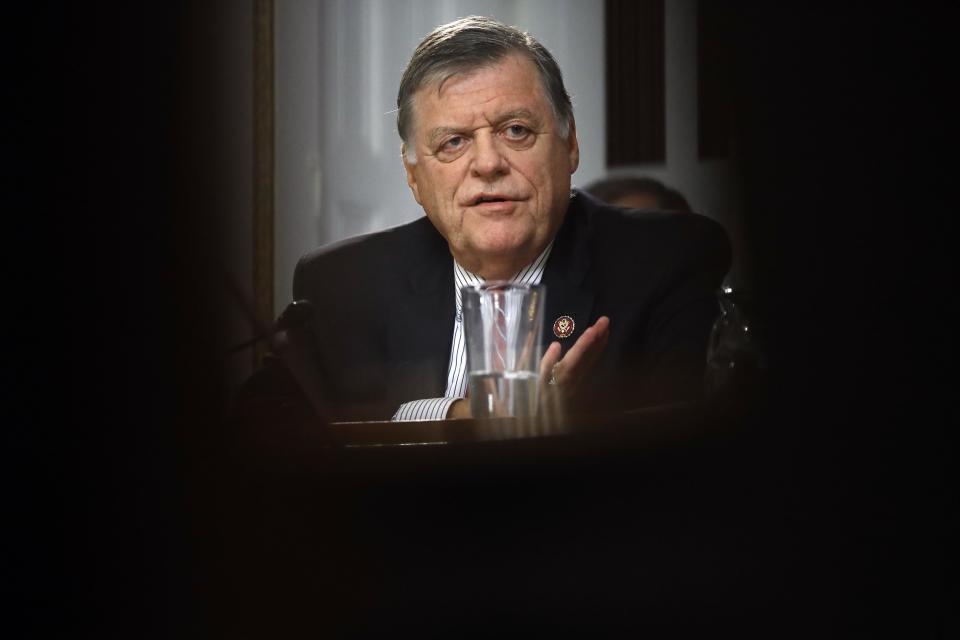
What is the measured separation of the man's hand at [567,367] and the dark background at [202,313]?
320 millimetres

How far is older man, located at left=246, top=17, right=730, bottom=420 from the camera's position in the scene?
4.80 ft

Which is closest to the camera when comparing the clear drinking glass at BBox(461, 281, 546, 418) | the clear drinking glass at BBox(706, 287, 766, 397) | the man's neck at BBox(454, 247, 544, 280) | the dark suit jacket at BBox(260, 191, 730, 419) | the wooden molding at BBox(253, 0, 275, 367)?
the clear drinking glass at BBox(461, 281, 546, 418)

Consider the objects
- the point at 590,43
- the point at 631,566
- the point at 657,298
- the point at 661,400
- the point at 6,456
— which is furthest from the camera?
the point at 590,43

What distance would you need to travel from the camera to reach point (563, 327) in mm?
1487

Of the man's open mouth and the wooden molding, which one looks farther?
the wooden molding

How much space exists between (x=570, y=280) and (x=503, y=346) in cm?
64

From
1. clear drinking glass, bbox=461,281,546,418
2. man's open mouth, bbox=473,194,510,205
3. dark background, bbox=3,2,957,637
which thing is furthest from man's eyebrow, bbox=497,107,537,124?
dark background, bbox=3,2,957,637

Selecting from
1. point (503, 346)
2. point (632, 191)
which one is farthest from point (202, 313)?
point (632, 191)

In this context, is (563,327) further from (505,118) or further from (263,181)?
(263,181)

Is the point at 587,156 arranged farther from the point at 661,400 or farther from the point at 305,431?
the point at 305,431

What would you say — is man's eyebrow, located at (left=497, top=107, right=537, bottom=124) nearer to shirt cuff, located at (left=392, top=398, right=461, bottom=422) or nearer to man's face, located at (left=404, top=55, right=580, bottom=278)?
man's face, located at (left=404, top=55, right=580, bottom=278)

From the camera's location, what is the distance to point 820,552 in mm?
687

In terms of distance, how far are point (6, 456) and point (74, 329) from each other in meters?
0.07

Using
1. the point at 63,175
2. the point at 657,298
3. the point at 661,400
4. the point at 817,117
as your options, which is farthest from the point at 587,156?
the point at 63,175
